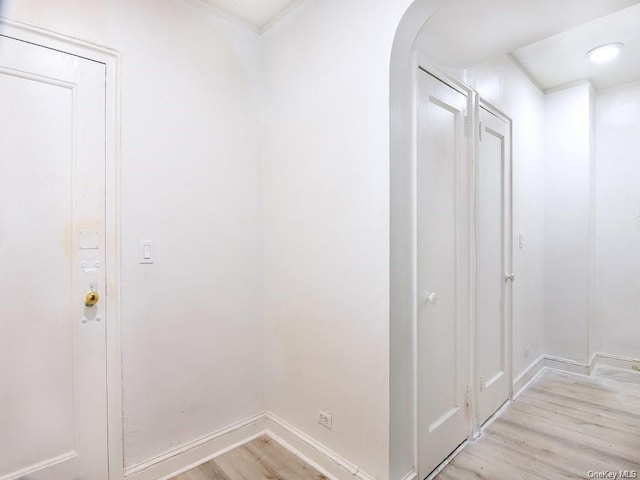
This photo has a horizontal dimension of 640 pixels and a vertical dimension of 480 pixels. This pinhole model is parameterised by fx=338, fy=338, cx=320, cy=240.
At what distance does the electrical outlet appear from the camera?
5.95 feet

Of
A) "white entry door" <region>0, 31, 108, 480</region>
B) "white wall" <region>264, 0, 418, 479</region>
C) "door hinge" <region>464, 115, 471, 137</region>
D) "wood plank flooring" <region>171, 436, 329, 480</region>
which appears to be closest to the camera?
"white entry door" <region>0, 31, 108, 480</region>

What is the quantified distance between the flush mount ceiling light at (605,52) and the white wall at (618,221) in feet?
2.62

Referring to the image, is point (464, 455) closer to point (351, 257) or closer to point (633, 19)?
point (351, 257)

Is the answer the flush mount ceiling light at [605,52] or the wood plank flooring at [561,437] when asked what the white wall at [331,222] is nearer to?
the wood plank flooring at [561,437]

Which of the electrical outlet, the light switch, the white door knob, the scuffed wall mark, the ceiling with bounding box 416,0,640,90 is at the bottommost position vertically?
the electrical outlet

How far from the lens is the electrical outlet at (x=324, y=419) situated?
181 cm

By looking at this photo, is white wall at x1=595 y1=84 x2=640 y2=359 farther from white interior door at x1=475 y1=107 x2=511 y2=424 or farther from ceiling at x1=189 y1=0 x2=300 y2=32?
ceiling at x1=189 y1=0 x2=300 y2=32

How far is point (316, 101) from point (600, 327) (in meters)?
3.52

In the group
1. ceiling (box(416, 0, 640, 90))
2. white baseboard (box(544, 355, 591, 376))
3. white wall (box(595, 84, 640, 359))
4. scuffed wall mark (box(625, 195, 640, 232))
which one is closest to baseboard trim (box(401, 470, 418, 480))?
ceiling (box(416, 0, 640, 90))

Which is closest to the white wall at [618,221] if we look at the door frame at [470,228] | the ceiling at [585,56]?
the ceiling at [585,56]

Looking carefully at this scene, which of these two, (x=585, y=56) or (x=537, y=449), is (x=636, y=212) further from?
(x=537, y=449)

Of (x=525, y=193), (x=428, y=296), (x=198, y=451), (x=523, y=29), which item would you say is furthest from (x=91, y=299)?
(x=525, y=193)

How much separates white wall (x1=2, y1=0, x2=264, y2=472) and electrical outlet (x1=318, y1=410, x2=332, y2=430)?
0.52 metres

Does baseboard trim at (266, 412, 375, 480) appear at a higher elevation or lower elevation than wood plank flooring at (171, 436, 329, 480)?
higher
